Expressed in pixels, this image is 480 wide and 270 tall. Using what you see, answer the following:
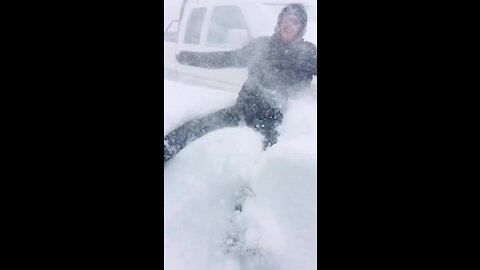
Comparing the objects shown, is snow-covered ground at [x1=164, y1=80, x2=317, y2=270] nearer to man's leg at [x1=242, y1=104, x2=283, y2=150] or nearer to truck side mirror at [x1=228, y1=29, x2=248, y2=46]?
man's leg at [x1=242, y1=104, x2=283, y2=150]

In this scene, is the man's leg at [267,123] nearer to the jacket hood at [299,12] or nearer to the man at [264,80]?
the man at [264,80]

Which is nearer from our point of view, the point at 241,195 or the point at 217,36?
the point at 241,195

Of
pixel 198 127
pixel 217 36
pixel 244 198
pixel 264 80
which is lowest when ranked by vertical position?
pixel 244 198

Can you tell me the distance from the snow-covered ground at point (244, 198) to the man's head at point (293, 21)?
0.33 m

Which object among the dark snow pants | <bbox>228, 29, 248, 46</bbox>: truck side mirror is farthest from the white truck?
the dark snow pants

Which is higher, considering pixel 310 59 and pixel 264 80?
pixel 310 59

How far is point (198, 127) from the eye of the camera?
8.64 feet

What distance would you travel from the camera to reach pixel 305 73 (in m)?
2.58

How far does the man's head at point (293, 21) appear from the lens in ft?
8.38

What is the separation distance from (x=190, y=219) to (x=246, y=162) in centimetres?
45

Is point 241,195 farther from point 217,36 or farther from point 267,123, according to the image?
point 217,36

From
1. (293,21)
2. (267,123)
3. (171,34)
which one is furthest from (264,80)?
(171,34)

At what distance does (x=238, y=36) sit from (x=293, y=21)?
1.07 feet

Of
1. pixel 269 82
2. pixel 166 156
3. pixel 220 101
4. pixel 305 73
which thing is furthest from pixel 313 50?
pixel 166 156
